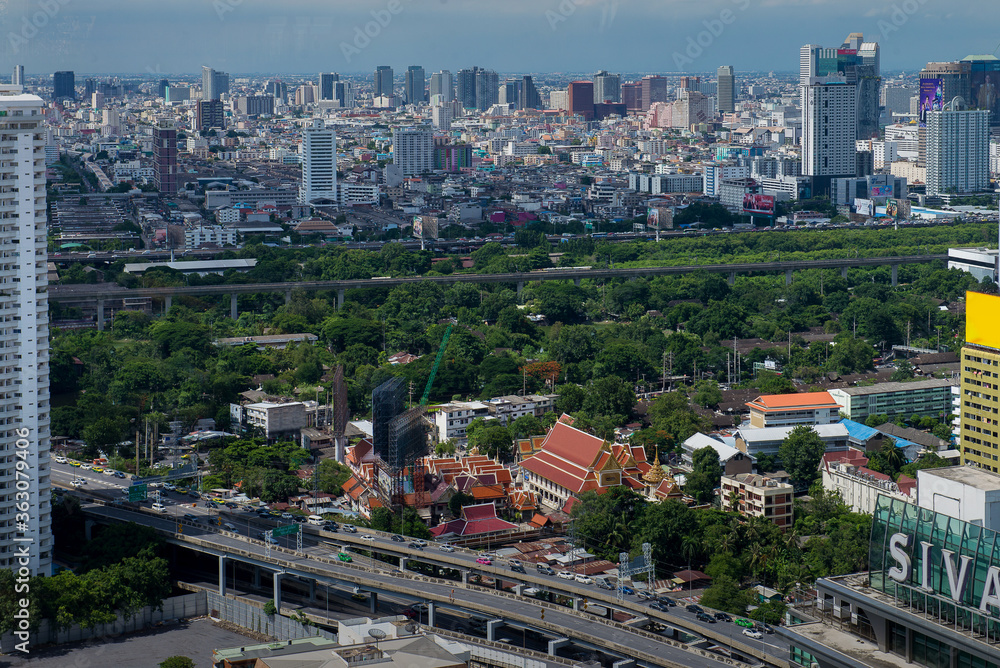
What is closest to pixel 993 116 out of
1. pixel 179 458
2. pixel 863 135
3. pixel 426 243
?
pixel 863 135

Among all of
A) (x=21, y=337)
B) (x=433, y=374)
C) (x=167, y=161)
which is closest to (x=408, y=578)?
(x=21, y=337)

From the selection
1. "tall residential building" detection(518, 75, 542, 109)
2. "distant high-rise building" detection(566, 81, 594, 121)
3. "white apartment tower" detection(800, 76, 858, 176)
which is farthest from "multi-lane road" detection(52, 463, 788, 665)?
"tall residential building" detection(518, 75, 542, 109)

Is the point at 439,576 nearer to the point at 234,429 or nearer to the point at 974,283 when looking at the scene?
the point at 234,429

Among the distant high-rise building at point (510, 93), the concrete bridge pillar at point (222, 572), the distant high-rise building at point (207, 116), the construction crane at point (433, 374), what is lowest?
the concrete bridge pillar at point (222, 572)

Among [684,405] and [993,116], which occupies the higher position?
[993,116]

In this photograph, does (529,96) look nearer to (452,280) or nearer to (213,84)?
(213,84)

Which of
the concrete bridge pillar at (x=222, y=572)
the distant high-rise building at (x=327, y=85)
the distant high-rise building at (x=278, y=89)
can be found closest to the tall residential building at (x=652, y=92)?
the distant high-rise building at (x=327, y=85)

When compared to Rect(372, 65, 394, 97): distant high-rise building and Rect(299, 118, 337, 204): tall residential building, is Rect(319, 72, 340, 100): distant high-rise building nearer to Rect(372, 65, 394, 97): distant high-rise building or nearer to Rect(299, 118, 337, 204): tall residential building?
Rect(372, 65, 394, 97): distant high-rise building

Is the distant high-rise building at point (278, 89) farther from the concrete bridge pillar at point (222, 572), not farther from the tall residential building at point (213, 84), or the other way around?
the concrete bridge pillar at point (222, 572)
